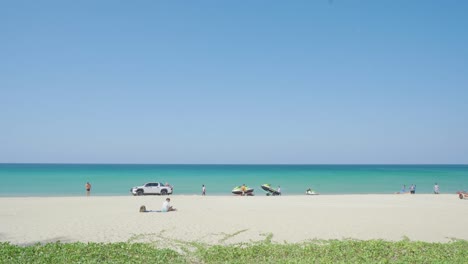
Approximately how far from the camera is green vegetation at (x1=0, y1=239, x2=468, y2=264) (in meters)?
11.0

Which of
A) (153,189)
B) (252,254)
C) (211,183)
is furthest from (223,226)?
(211,183)

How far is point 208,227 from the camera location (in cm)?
1944

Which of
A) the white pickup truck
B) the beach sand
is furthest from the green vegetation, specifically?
the white pickup truck

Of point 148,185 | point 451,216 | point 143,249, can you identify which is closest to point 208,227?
point 143,249

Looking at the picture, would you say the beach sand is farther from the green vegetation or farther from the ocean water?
the ocean water

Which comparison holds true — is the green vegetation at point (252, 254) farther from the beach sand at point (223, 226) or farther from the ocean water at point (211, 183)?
the ocean water at point (211, 183)

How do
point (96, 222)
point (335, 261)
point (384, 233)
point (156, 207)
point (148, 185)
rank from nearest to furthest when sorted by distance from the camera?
point (335, 261) → point (384, 233) → point (96, 222) → point (156, 207) → point (148, 185)

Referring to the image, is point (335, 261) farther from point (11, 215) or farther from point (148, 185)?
point (148, 185)

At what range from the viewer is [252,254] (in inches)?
469

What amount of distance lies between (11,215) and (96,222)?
22.4ft

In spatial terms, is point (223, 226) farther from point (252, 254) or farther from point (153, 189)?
point (153, 189)

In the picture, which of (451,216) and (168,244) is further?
(451,216)

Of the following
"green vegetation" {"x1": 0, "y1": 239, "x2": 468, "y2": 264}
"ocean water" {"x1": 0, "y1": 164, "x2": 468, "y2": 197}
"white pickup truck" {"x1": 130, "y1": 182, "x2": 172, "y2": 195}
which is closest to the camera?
"green vegetation" {"x1": 0, "y1": 239, "x2": 468, "y2": 264}

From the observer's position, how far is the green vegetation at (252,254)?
35.9 ft
